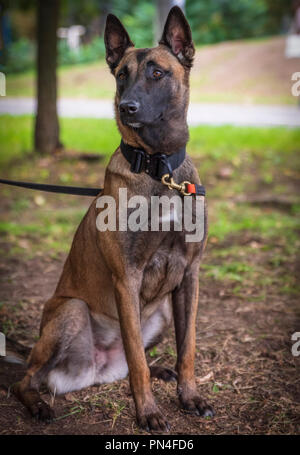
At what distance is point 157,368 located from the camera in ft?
10.7

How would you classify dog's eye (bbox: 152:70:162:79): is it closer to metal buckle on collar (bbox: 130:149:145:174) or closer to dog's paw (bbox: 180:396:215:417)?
metal buckle on collar (bbox: 130:149:145:174)

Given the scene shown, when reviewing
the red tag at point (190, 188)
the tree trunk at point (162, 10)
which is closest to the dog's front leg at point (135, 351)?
the red tag at point (190, 188)

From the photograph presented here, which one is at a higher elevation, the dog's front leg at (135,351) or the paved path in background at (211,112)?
the paved path in background at (211,112)

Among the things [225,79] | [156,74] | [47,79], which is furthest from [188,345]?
[225,79]

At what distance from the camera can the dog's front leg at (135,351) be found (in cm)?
266

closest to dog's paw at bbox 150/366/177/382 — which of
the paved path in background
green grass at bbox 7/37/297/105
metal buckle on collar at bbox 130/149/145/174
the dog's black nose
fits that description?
metal buckle on collar at bbox 130/149/145/174

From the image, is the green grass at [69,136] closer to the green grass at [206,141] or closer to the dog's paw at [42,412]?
the green grass at [206,141]

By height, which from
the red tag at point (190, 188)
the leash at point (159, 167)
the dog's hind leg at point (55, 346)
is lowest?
the dog's hind leg at point (55, 346)

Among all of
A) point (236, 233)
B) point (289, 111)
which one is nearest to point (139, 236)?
point (236, 233)

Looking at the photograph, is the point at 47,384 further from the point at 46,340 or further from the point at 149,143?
the point at 149,143

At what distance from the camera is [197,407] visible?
2809 mm

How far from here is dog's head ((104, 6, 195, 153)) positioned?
264 centimetres

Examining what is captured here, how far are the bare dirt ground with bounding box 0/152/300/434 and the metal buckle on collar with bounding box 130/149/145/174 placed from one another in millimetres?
1343

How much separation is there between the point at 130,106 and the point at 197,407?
1.68 m
